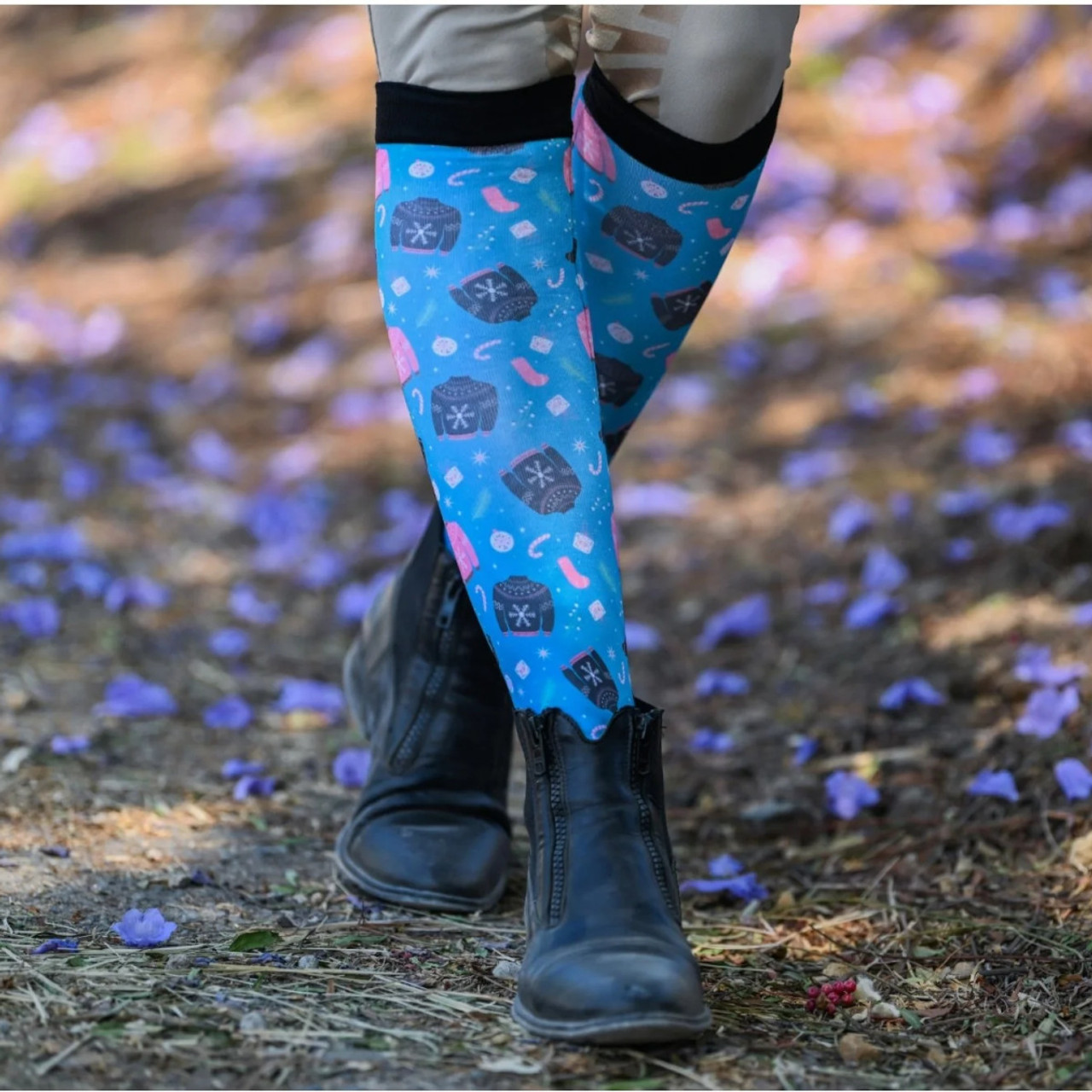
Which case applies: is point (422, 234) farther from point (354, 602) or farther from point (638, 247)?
point (354, 602)

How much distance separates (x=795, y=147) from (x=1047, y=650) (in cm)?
293

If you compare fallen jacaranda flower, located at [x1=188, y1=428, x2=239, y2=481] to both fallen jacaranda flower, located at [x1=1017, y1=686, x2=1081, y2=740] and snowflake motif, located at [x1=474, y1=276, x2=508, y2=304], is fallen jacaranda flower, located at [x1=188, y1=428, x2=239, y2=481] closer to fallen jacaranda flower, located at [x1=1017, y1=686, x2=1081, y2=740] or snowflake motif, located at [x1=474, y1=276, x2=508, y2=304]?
fallen jacaranda flower, located at [x1=1017, y1=686, x2=1081, y2=740]

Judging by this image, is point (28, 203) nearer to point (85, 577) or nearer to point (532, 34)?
point (85, 577)

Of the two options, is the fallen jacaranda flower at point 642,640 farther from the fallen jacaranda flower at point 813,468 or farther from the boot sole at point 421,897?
the boot sole at point 421,897

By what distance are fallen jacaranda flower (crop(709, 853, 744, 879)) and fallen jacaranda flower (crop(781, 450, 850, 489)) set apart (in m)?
1.51

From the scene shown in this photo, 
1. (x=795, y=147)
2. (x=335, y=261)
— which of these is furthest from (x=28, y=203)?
(x=795, y=147)

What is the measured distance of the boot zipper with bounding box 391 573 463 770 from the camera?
1507mm

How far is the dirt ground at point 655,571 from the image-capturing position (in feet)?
3.74

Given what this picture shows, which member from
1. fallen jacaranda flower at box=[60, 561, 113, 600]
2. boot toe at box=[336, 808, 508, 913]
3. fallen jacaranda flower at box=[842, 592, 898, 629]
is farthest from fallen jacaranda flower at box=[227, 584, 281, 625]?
boot toe at box=[336, 808, 508, 913]

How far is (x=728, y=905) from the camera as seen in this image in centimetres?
152

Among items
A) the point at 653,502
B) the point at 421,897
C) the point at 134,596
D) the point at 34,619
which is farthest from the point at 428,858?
the point at 653,502

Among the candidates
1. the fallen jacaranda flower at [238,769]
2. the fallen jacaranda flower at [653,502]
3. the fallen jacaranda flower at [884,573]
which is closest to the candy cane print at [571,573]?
the fallen jacaranda flower at [238,769]

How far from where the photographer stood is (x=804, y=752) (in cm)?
193

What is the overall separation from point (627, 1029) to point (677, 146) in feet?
2.57
